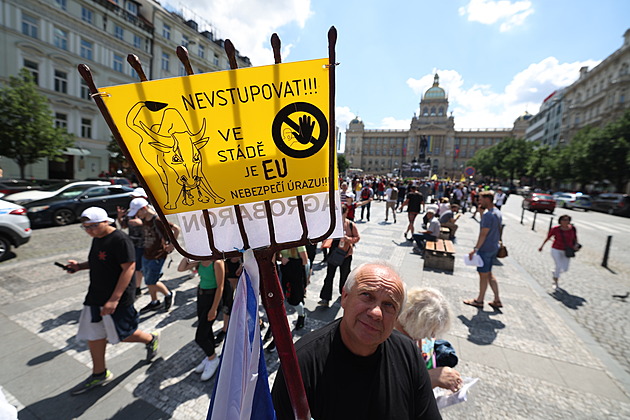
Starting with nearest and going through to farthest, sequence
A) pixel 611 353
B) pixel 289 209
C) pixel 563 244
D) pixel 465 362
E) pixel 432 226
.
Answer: pixel 289 209
pixel 465 362
pixel 611 353
pixel 563 244
pixel 432 226

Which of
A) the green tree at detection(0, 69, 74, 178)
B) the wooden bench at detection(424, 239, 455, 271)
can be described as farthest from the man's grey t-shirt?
the green tree at detection(0, 69, 74, 178)

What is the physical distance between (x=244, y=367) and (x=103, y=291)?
7.95ft

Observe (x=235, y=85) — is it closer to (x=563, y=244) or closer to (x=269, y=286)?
(x=269, y=286)

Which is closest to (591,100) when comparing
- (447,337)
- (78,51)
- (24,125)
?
(447,337)

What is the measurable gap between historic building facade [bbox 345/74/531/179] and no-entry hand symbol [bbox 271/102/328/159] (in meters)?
102

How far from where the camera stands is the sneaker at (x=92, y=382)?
2783 millimetres

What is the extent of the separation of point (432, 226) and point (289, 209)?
303 inches

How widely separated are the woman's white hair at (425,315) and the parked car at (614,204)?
30.3 meters

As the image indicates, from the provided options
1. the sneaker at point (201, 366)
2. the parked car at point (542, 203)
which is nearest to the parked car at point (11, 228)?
the sneaker at point (201, 366)

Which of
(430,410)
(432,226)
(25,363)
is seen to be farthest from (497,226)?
(25,363)

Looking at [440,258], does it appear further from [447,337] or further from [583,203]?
[583,203]

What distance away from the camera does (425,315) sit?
201cm

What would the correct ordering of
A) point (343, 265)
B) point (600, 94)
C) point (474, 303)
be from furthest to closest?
point (600, 94)
point (474, 303)
point (343, 265)

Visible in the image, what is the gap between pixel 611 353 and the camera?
3.80 metres
